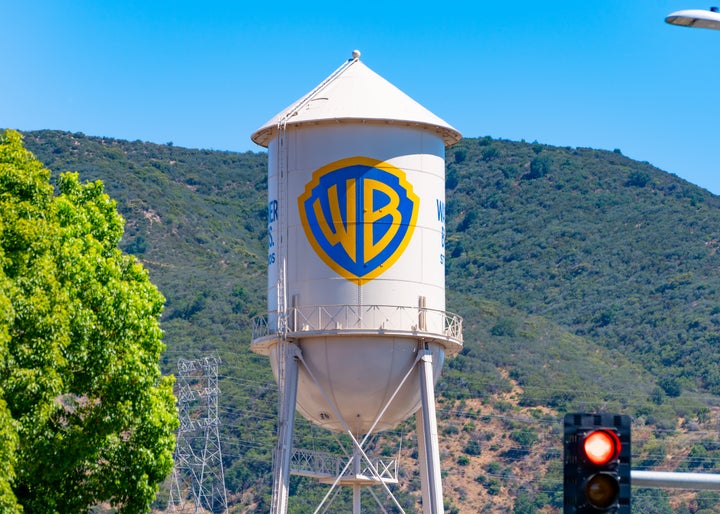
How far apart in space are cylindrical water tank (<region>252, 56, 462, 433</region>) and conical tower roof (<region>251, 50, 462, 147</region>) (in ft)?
0.18

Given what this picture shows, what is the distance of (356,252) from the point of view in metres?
38.0

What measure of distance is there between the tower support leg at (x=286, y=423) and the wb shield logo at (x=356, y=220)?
8.34ft

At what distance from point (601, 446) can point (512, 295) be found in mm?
108280

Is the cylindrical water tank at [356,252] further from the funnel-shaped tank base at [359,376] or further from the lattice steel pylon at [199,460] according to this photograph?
the lattice steel pylon at [199,460]

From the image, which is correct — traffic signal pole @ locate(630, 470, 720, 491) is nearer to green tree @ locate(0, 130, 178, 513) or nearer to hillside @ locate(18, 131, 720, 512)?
green tree @ locate(0, 130, 178, 513)

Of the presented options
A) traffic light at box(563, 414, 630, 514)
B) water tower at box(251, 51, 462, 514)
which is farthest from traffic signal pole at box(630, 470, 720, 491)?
water tower at box(251, 51, 462, 514)

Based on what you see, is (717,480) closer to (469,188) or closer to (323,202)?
(323,202)

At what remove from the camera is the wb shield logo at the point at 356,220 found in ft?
125

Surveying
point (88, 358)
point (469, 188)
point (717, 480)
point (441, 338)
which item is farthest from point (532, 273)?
point (717, 480)

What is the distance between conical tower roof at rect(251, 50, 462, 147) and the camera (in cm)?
3872

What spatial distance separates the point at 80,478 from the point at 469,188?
388 feet

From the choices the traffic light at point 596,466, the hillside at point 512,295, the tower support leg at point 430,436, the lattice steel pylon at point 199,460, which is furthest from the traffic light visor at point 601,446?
the hillside at point 512,295

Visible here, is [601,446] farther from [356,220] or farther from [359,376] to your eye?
[359,376]

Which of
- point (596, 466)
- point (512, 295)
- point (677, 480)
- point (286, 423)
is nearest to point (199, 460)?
point (512, 295)
